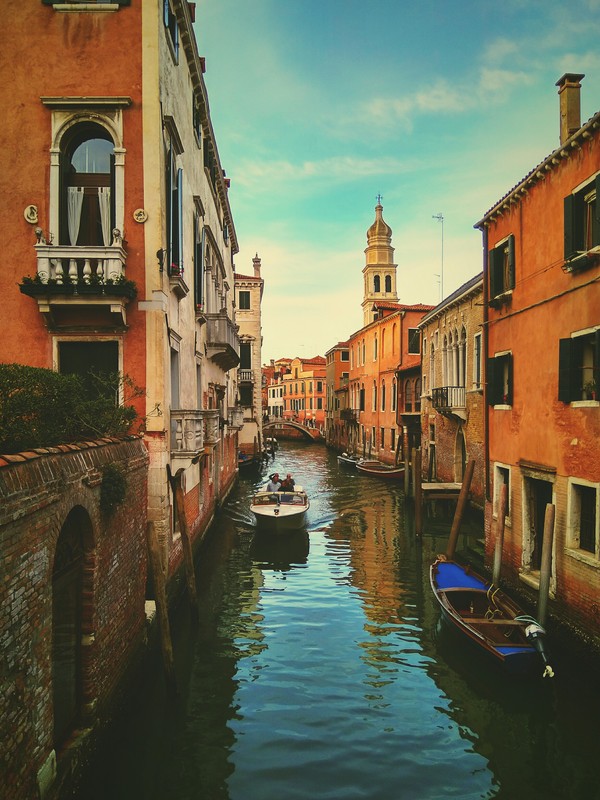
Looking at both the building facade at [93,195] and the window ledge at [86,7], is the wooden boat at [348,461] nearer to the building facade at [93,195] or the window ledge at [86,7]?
the building facade at [93,195]

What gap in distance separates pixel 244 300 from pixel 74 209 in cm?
2767

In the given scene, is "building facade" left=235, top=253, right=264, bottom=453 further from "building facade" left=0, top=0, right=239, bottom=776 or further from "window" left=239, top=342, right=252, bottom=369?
"building facade" left=0, top=0, right=239, bottom=776

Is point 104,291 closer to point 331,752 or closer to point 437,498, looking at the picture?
point 331,752

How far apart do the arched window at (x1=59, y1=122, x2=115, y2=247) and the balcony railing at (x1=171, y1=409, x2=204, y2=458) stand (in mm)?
2913

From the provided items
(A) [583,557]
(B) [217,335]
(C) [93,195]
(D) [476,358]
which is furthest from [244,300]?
(A) [583,557]

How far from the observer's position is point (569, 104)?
32.4 feet

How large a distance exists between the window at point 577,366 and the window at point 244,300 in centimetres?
2940

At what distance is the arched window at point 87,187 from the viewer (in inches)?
359

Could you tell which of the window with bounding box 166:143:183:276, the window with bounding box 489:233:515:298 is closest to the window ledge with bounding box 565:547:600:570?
the window with bounding box 489:233:515:298

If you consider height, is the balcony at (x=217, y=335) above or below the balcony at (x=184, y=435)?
above

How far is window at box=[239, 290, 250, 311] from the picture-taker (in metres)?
36.6

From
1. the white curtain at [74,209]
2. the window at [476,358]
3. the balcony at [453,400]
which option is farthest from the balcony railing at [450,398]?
the white curtain at [74,209]

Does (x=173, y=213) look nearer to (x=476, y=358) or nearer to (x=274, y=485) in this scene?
(x=476, y=358)

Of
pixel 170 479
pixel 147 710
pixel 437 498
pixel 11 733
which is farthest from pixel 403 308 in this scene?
pixel 11 733
